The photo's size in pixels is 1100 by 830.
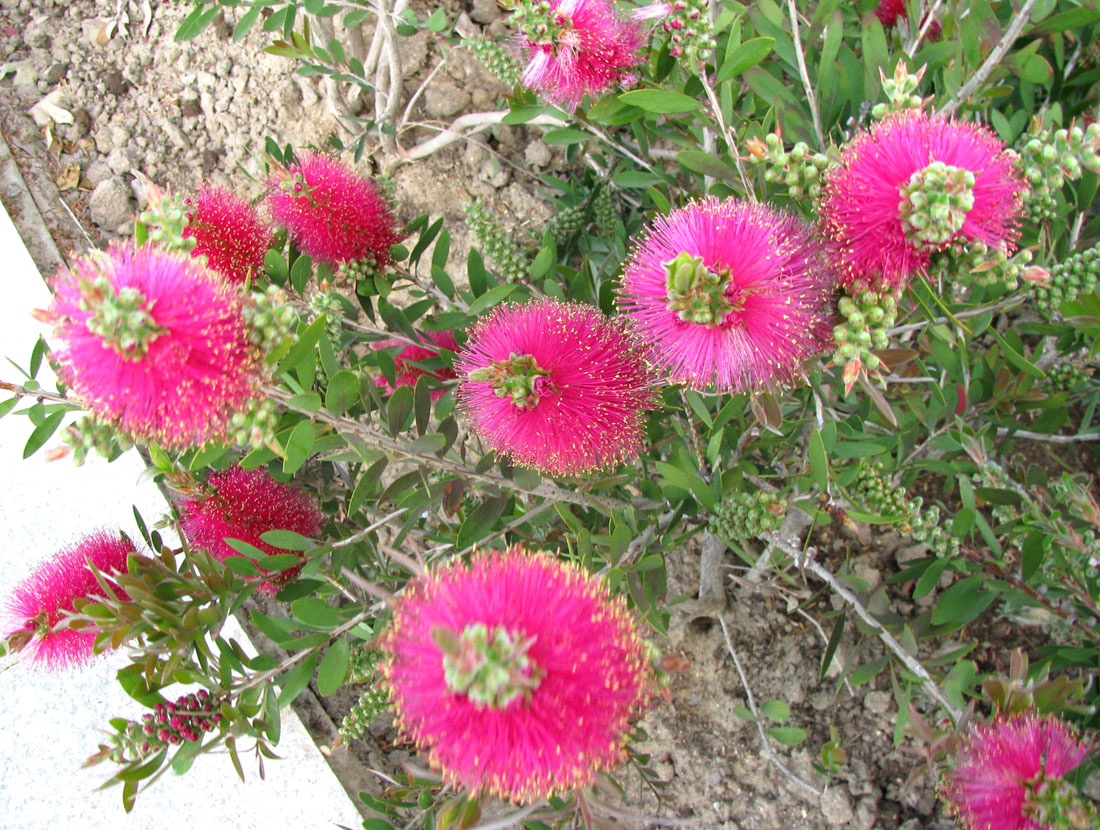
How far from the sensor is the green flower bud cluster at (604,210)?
191 centimetres

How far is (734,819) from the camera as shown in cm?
185

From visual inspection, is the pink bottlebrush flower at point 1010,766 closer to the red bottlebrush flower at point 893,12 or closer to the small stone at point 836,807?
the small stone at point 836,807

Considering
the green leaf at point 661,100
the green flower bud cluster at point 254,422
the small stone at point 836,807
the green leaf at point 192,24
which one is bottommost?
the small stone at point 836,807

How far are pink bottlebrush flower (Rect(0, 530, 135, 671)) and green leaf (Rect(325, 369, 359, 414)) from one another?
1.62 feet

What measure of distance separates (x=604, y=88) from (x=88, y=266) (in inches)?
34.8

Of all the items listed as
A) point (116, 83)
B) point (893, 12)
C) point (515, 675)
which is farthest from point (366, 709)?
point (116, 83)

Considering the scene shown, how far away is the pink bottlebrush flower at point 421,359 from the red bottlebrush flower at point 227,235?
33 cm

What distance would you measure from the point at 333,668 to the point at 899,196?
1.04 m

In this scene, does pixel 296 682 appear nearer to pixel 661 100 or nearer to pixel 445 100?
pixel 661 100

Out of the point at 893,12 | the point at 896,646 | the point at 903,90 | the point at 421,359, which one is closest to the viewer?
the point at 903,90

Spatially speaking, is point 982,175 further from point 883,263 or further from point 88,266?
point 88,266

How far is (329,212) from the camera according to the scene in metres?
1.49

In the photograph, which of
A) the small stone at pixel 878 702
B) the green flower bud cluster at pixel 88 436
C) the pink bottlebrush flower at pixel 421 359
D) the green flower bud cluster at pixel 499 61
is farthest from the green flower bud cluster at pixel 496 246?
the small stone at pixel 878 702

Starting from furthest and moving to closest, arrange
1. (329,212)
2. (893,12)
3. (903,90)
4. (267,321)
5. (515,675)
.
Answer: (893,12)
(329,212)
(903,90)
(267,321)
(515,675)
